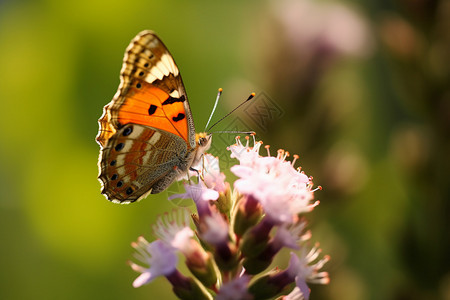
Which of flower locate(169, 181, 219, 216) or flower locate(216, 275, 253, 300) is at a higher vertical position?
flower locate(169, 181, 219, 216)

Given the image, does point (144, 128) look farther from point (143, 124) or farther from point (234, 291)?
point (234, 291)

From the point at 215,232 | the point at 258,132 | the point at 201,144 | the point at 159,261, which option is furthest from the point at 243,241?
the point at 258,132

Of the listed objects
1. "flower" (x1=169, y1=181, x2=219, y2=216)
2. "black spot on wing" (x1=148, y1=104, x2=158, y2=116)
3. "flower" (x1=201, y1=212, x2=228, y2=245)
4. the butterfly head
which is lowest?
"flower" (x1=201, y1=212, x2=228, y2=245)

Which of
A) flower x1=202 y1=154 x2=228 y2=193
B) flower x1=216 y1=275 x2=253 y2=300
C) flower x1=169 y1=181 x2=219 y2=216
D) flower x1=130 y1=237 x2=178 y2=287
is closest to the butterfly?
flower x1=202 y1=154 x2=228 y2=193

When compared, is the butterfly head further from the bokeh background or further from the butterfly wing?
the bokeh background

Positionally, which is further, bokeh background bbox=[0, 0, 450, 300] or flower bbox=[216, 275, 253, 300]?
bokeh background bbox=[0, 0, 450, 300]

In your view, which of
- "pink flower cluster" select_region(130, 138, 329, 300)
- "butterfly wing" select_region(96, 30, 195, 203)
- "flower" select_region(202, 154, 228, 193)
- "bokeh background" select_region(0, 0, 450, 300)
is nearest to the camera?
"pink flower cluster" select_region(130, 138, 329, 300)
